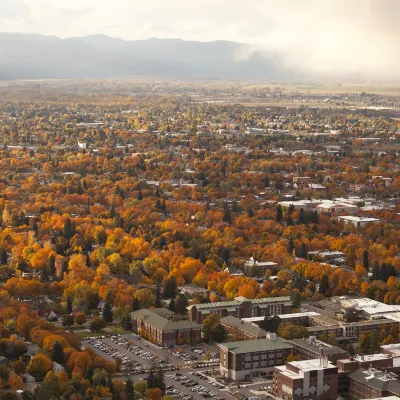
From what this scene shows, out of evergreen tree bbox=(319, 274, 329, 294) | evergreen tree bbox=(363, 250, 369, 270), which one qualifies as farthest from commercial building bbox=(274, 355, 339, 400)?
evergreen tree bbox=(363, 250, 369, 270)

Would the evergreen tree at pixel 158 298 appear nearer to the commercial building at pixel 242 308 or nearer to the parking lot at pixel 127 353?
the commercial building at pixel 242 308

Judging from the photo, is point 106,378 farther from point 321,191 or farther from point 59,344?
point 321,191

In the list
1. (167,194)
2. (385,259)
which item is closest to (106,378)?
(385,259)

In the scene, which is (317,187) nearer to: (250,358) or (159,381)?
(250,358)

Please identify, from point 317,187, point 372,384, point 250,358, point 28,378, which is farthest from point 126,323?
point 317,187

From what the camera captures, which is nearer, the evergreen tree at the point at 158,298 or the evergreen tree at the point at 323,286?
the evergreen tree at the point at 158,298

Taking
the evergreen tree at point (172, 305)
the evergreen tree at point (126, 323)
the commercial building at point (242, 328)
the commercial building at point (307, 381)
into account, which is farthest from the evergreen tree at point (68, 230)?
the commercial building at point (307, 381)
